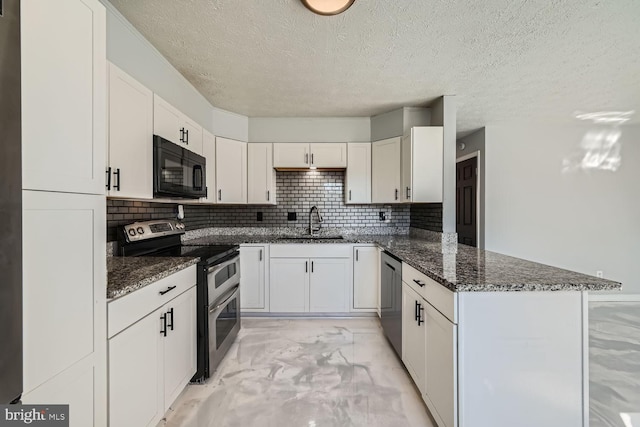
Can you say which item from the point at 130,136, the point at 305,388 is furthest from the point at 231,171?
the point at 305,388

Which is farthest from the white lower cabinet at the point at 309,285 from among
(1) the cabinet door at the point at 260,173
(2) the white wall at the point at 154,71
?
(2) the white wall at the point at 154,71

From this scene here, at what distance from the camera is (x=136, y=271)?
1409 millimetres

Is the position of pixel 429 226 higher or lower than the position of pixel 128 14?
lower

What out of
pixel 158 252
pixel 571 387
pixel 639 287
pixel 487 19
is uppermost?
pixel 487 19

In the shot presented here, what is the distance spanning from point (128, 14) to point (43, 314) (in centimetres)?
174

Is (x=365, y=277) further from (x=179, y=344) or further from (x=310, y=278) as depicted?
(x=179, y=344)

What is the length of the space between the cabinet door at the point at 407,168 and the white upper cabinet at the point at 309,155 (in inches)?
27.5

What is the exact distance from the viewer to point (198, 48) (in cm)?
194

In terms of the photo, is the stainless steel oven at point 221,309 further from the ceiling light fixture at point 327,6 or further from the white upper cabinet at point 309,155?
the ceiling light fixture at point 327,6

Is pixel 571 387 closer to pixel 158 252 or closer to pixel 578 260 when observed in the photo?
pixel 158 252

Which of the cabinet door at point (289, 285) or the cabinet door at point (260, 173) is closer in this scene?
the cabinet door at point (289, 285)

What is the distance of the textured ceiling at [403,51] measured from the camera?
157 centimetres

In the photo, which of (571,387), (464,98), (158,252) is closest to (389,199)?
(464,98)

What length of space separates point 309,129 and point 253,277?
1.89m
